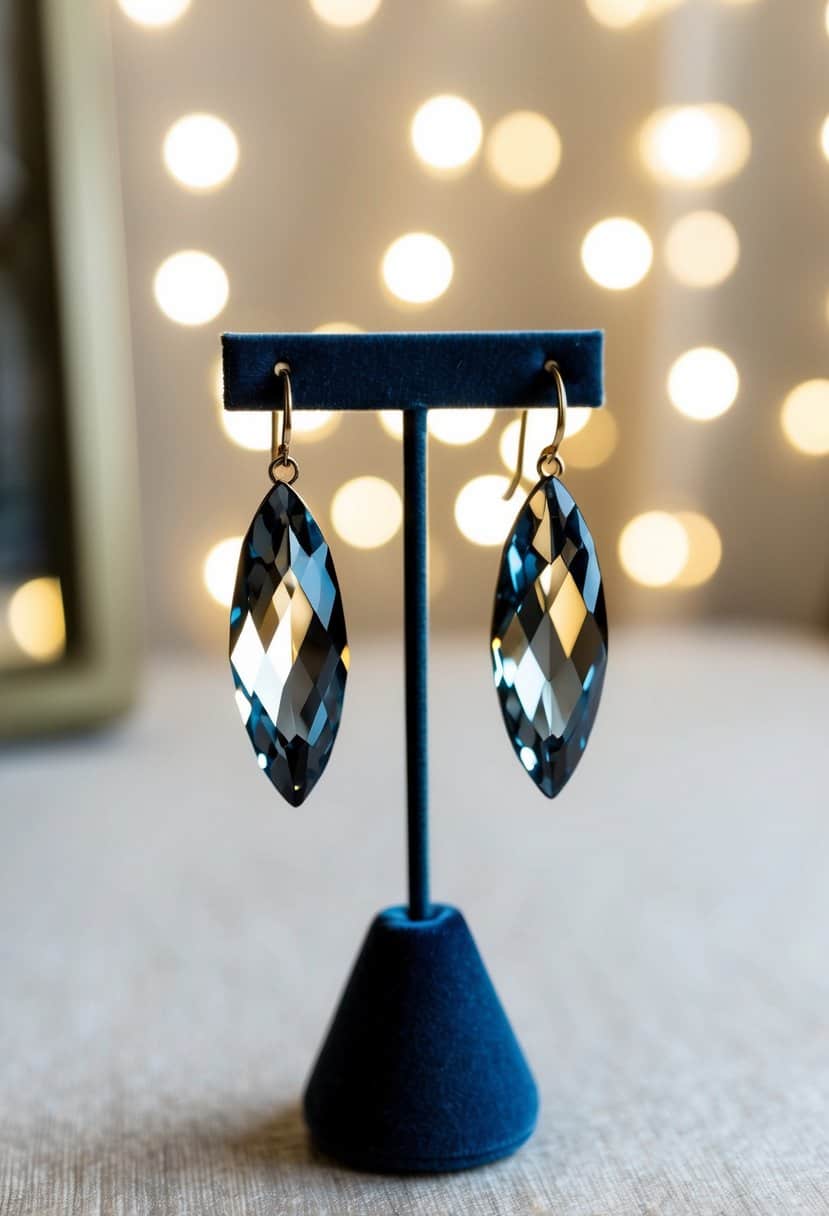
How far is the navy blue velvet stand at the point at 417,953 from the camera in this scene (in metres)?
0.41

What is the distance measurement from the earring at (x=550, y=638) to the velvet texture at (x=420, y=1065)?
0.08 m

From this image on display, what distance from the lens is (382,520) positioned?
1.26 metres

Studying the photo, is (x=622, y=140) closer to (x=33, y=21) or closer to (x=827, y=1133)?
(x=33, y=21)

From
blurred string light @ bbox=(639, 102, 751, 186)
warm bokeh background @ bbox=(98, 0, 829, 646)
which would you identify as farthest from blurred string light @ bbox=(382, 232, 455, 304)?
blurred string light @ bbox=(639, 102, 751, 186)

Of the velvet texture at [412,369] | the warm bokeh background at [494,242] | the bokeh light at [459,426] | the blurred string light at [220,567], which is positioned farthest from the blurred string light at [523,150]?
the velvet texture at [412,369]

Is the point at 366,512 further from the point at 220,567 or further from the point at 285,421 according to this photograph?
the point at 285,421

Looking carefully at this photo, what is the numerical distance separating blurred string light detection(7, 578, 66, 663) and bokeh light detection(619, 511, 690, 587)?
0.61 meters

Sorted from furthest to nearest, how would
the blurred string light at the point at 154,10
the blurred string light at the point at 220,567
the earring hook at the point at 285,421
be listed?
the blurred string light at the point at 220,567
the blurred string light at the point at 154,10
the earring hook at the point at 285,421

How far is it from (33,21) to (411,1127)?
2.56ft

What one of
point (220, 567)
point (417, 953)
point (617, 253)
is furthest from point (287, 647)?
point (617, 253)

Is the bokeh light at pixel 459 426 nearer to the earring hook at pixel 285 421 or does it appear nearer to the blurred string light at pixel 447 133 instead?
the blurred string light at pixel 447 133

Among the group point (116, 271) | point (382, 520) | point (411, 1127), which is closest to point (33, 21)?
point (116, 271)

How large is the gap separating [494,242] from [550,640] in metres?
0.90

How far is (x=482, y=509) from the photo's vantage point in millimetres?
1263
